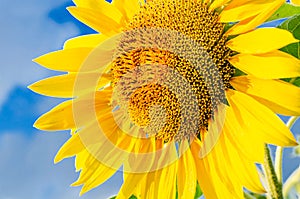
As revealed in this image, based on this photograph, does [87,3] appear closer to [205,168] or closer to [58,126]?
[58,126]

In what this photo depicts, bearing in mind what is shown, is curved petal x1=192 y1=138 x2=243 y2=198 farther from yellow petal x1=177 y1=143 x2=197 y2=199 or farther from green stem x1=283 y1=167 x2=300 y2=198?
green stem x1=283 y1=167 x2=300 y2=198

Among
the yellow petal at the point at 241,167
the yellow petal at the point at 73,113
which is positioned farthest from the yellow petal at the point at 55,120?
the yellow petal at the point at 241,167

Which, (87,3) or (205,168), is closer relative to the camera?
(205,168)

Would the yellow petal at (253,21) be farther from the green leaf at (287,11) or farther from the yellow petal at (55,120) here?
the yellow petal at (55,120)

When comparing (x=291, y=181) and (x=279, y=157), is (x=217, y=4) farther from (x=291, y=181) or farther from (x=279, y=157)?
(x=291, y=181)

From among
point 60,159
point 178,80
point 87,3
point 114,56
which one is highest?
point 87,3

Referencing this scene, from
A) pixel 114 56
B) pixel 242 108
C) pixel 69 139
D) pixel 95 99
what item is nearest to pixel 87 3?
pixel 114 56

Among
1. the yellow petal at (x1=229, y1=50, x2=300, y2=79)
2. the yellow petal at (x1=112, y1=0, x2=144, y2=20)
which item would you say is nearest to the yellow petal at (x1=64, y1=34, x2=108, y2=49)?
the yellow petal at (x1=112, y1=0, x2=144, y2=20)

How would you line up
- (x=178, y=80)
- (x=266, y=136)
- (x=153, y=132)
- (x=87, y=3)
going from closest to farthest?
(x=266, y=136) → (x=178, y=80) → (x=153, y=132) → (x=87, y=3)
